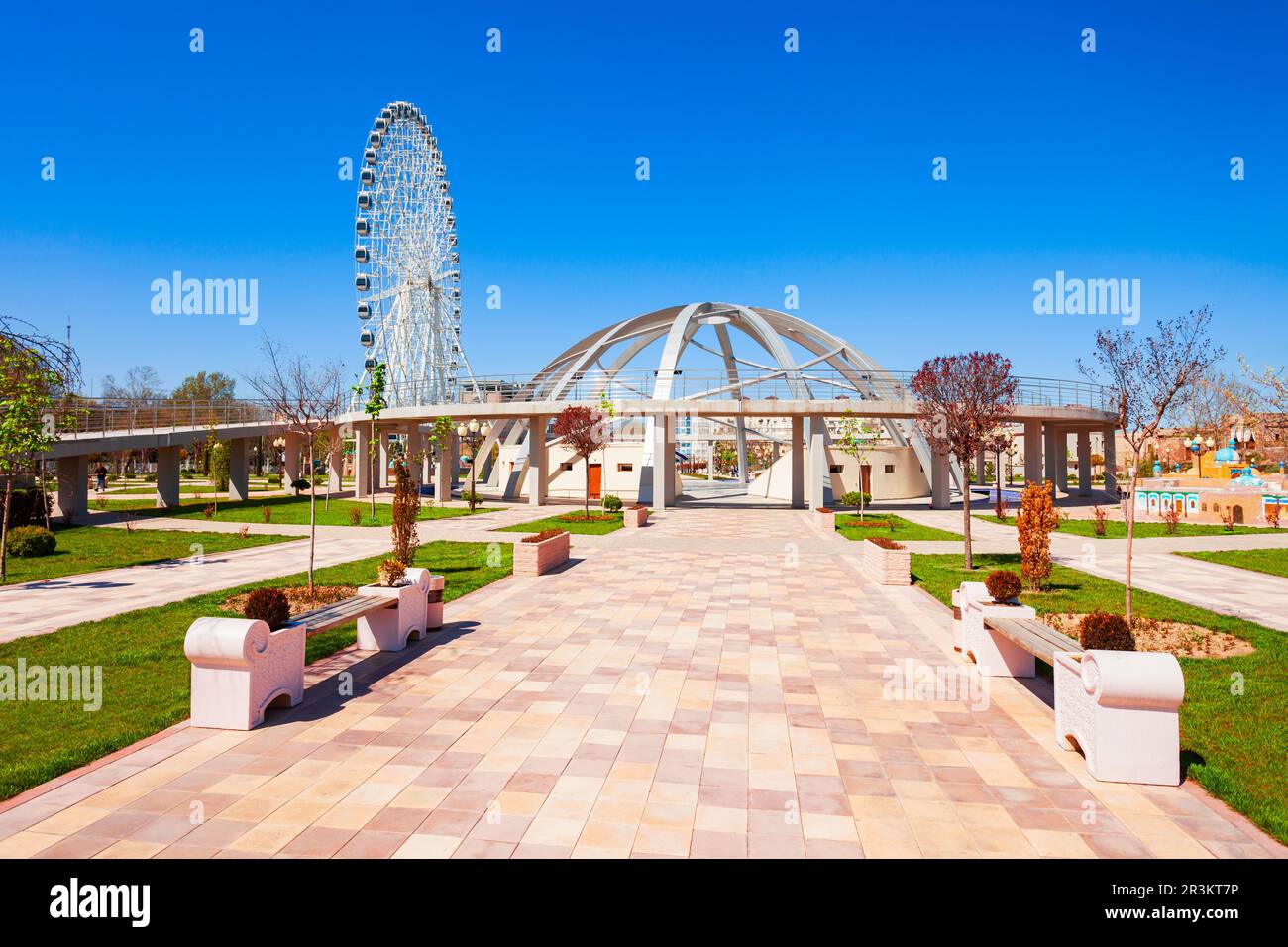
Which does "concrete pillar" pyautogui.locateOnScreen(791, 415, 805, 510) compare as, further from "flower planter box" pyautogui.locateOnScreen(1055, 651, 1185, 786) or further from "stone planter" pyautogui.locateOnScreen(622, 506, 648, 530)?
"flower planter box" pyautogui.locateOnScreen(1055, 651, 1185, 786)

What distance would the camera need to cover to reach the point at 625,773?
4945 millimetres

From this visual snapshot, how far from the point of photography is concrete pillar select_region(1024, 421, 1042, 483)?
109ft

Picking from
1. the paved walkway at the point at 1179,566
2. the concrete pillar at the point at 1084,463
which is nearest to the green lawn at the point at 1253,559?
the paved walkway at the point at 1179,566

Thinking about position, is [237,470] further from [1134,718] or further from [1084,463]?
[1084,463]

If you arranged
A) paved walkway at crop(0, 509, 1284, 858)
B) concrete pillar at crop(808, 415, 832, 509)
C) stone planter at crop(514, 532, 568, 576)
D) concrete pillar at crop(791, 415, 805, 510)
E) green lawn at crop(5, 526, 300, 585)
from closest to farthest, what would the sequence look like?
paved walkway at crop(0, 509, 1284, 858)
stone planter at crop(514, 532, 568, 576)
green lawn at crop(5, 526, 300, 585)
concrete pillar at crop(808, 415, 832, 509)
concrete pillar at crop(791, 415, 805, 510)

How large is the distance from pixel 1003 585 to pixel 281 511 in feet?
95.7

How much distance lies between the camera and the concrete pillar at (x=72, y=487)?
79.7 feet

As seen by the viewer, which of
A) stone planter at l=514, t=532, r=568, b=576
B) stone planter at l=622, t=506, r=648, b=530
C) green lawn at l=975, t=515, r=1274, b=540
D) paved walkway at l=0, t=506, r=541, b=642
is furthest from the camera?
stone planter at l=622, t=506, r=648, b=530

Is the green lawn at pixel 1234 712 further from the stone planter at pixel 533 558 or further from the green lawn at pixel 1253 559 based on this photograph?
the stone planter at pixel 533 558

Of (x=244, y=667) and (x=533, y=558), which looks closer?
(x=244, y=667)

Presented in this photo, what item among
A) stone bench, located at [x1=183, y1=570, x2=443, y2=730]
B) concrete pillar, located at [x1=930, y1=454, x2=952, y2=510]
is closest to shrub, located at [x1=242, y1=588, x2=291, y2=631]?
stone bench, located at [x1=183, y1=570, x2=443, y2=730]

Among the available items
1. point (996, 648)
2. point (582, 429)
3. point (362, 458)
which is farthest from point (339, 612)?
point (362, 458)

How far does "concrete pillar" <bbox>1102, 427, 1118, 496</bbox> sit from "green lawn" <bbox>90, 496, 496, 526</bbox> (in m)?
22.7
